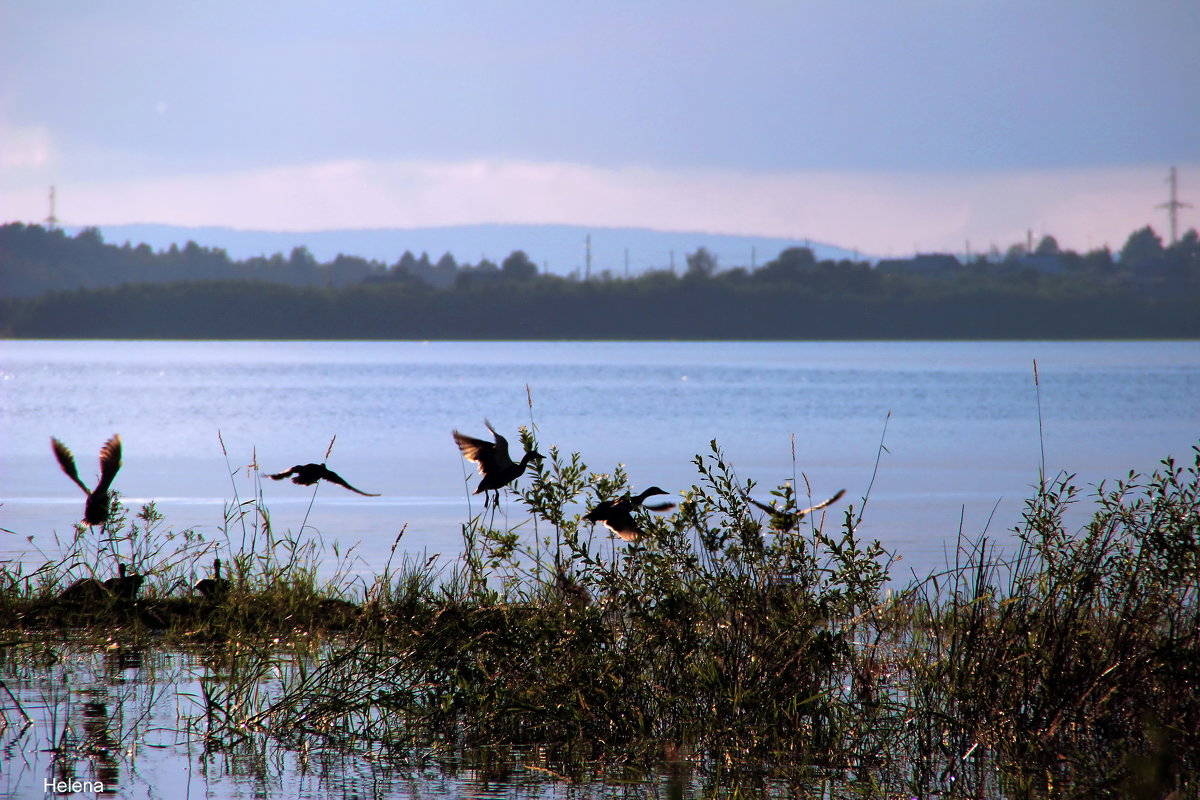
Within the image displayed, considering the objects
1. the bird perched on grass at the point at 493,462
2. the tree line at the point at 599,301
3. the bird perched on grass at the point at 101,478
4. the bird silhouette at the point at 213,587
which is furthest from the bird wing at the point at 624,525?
the tree line at the point at 599,301

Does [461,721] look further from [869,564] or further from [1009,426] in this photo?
[1009,426]

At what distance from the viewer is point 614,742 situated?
16.6ft

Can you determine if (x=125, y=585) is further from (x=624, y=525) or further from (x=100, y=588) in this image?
(x=624, y=525)

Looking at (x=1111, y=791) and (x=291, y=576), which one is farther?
(x=291, y=576)

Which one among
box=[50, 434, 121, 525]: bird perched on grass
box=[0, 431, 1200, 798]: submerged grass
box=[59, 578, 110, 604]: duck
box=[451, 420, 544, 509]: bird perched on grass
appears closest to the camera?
box=[0, 431, 1200, 798]: submerged grass

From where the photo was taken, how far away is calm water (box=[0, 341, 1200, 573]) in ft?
54.0

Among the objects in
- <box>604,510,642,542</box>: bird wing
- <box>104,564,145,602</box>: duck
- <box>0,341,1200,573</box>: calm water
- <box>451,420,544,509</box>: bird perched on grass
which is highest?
<box>451,420,544,509</box>: bird perched on grass

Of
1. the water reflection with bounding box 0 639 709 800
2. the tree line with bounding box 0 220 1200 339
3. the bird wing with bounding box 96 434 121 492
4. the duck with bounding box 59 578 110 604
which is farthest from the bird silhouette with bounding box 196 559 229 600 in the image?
the tree line with bounding box 0 220 1200 339

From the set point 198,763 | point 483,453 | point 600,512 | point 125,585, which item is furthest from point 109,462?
point 600,512

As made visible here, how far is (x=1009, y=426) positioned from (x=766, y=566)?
37860 millimetres

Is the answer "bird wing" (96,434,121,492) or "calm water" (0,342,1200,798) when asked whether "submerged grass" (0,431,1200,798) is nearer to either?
"calm water" (0,342,1200,798)

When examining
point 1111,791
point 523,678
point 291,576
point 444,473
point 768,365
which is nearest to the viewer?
point 1111,791

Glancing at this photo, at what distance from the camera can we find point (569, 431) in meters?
37.0

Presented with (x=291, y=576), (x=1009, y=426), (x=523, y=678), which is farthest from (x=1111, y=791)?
(x=1009, y=426)
